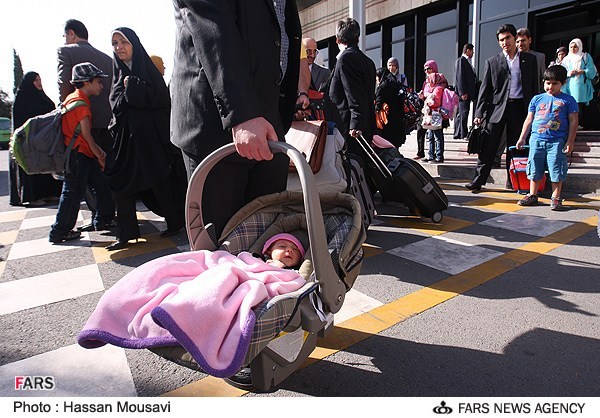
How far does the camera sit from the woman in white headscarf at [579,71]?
700 centimetres

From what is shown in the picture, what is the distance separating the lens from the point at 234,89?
63.0 inches

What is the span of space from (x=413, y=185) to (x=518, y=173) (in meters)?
2.15

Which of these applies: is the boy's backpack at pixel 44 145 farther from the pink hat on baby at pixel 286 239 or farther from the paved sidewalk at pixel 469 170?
the paved sidewalk at pixel 469 170

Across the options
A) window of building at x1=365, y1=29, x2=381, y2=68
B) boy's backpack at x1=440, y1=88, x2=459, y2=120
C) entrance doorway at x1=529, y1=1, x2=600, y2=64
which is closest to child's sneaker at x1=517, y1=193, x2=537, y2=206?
boy's backpack at x1=440, y1=88, x2=459, y2=120

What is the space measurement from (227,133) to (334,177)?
142cm

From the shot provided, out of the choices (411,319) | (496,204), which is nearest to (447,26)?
(496,204)

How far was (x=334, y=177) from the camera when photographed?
10.3ft

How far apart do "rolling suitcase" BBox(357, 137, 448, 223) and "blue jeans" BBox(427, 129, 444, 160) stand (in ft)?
12.0

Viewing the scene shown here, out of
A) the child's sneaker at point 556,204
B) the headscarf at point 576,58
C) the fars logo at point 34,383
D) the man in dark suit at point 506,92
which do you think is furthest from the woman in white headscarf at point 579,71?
the fars logo at point 34,383

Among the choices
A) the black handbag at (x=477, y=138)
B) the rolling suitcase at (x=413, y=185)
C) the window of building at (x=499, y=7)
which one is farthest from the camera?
the window of building at (x=499, y=7)

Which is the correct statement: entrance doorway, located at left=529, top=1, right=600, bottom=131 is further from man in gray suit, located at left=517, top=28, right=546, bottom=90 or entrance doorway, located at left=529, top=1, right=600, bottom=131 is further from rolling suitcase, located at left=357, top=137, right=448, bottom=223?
rolling suitcase, located at left=357, top=137, right=448, bottom=223

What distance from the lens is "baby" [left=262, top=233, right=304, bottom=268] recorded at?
6.71 ft

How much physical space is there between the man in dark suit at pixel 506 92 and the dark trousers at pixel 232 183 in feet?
13.8

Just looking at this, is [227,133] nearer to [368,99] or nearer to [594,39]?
A: [368,99]
